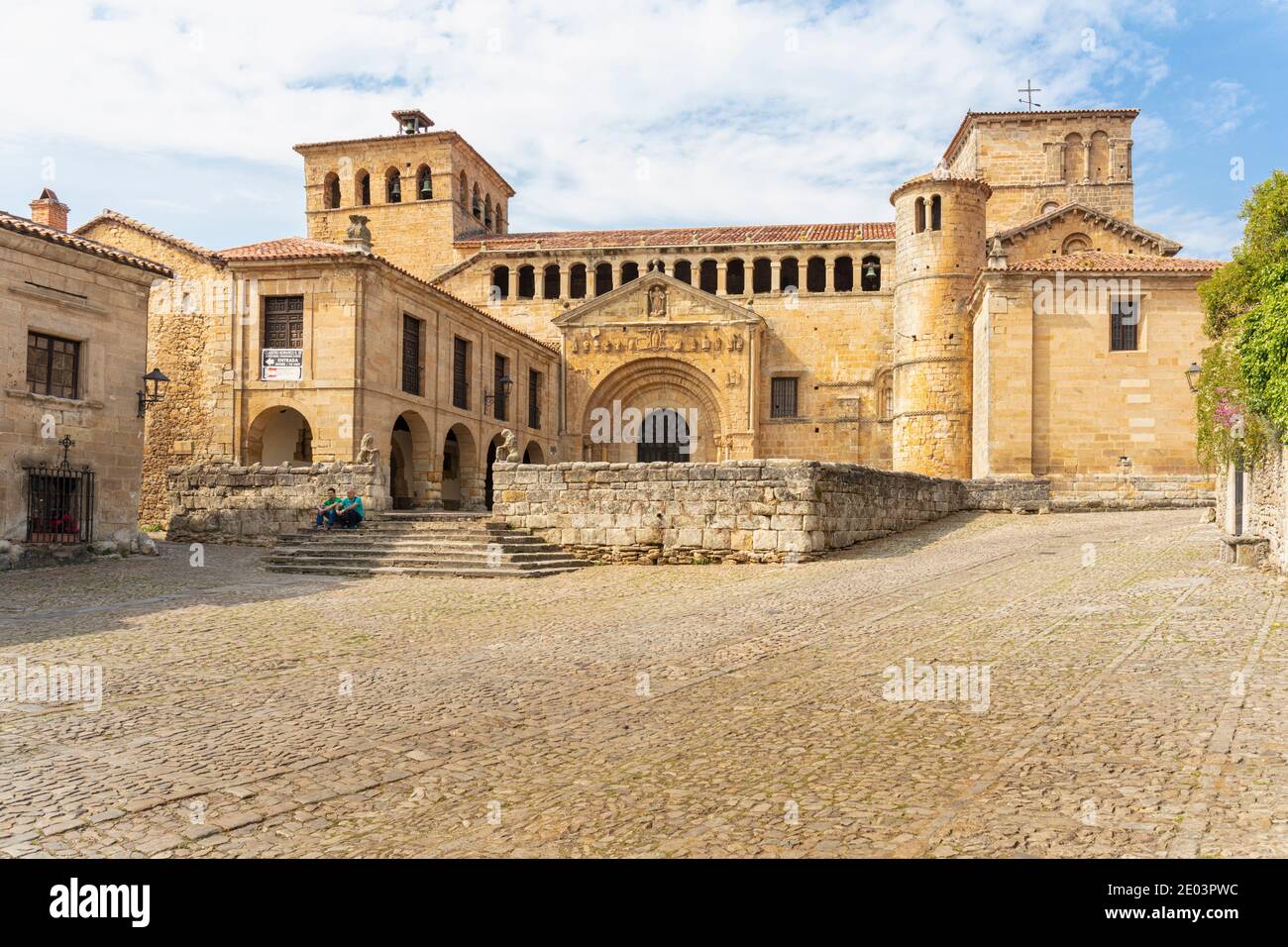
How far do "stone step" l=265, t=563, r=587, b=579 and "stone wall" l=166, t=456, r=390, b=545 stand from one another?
3.35 meters

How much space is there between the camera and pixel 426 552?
16.0 metres

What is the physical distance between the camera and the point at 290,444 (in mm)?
25359

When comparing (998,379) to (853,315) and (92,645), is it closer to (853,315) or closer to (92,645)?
(853,315)

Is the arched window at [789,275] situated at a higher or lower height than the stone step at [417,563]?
higher

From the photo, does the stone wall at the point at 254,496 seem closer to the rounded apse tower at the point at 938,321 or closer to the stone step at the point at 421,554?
the stone step at the point at 421,554

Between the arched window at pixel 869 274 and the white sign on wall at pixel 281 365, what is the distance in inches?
839

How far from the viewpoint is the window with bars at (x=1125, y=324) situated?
2473cm

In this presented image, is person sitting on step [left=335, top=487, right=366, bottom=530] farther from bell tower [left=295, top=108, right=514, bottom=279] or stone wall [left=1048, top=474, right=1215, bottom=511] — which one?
bell tower [left=295, top=108, right=514, bottom=279]

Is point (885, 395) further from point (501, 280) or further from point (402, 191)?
point (402, 191)

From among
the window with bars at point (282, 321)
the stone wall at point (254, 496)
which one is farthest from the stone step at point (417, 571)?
the window with bars at point (282, 321)

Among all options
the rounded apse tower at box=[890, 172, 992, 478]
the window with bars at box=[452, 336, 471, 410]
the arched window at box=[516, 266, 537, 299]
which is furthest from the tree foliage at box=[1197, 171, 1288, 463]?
the arched window at box=[516, 266, 537, 299]

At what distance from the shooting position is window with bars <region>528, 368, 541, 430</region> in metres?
33.8
